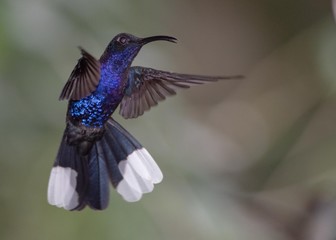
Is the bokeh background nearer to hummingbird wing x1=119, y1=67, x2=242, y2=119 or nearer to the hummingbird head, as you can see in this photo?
hummingbird wing x1=119, y1=67, x2=242, y2=119

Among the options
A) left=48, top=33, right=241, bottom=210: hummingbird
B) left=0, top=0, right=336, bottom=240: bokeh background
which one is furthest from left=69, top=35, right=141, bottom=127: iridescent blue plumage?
left=0, top=0, right=336, bottom=240: bokeh background

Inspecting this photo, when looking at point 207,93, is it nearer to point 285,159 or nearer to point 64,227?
point 285,159

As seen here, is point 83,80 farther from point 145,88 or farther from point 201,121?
point 201,121

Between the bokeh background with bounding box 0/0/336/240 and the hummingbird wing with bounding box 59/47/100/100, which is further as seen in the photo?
the bokeh background with bounding box 0/0/336/240

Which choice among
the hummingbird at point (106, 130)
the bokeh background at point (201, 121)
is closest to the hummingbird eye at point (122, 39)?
the hummingbird at point (106, 130)

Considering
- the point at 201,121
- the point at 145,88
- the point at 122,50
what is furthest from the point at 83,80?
the point at 201,121
